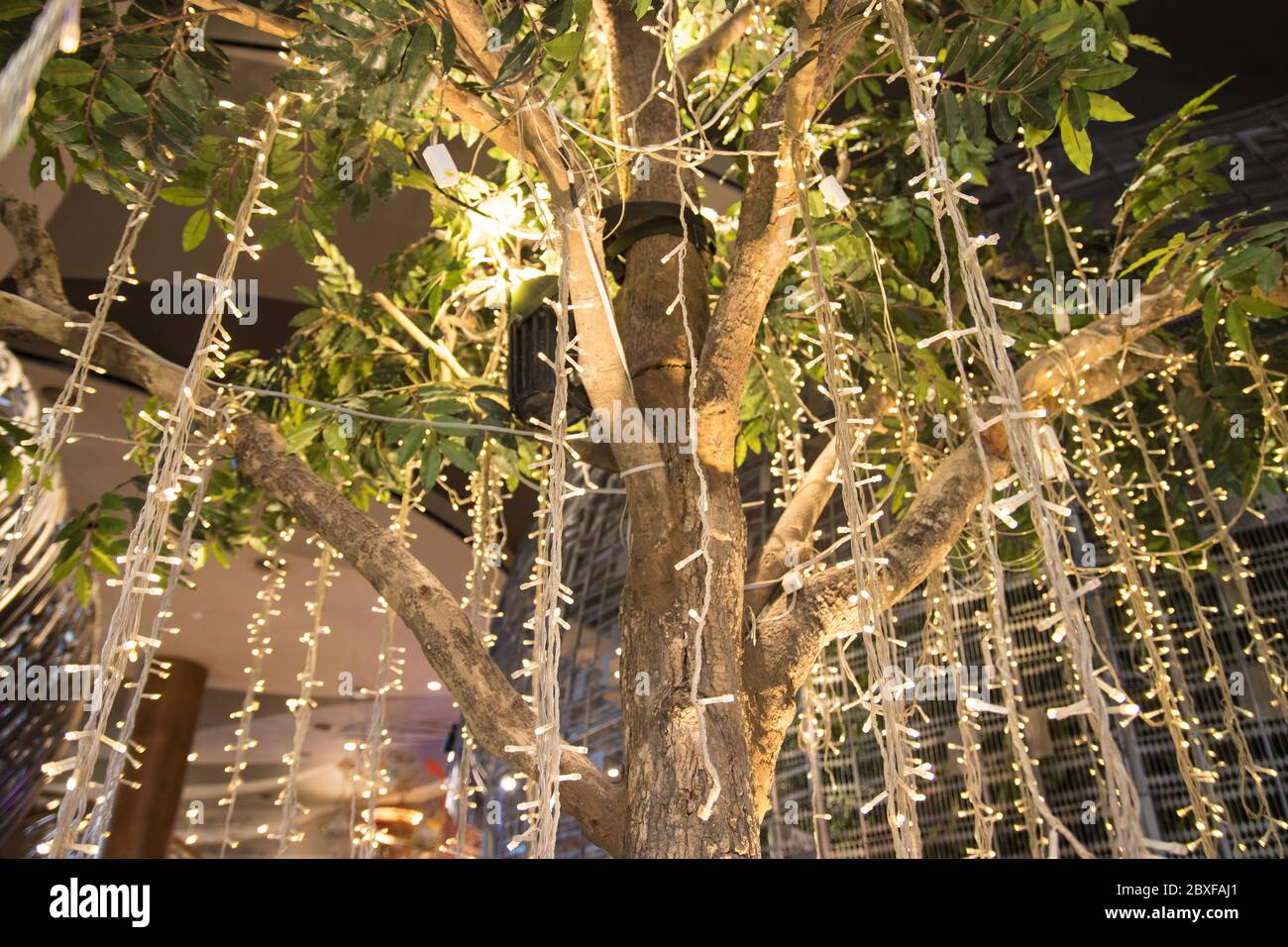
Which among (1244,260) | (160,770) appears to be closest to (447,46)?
(1244,260)

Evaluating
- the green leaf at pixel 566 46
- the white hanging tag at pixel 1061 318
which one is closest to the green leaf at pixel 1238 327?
the white hanging tag at pixel 1061 318

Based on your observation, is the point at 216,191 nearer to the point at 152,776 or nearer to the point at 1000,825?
the point at 1000,825

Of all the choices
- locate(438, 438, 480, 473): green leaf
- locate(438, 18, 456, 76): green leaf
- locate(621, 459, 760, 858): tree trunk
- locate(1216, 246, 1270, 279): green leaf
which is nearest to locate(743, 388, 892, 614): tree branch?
locate(621, 459, 760, 858): tree trunk

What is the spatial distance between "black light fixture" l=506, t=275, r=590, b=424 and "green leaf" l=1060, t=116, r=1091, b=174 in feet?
2.51

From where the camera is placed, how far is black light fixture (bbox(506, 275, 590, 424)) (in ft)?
4.80

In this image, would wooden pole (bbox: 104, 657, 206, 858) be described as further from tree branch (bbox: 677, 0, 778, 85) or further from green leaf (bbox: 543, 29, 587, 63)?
green leaf (bbox: 543, 29, 587, 63)

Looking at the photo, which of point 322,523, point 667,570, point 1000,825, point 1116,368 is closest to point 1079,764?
point 1000,825

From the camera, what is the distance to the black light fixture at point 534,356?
4.80 ft

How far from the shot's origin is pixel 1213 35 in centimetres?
310

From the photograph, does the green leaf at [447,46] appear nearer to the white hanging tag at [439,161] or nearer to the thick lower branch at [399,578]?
the white hanging tag at [439,161]

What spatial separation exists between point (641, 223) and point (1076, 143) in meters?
0.64

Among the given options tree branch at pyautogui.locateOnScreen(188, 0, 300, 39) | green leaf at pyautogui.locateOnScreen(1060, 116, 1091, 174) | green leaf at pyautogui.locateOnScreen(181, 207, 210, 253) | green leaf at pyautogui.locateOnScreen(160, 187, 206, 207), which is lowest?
green leaf at pyautogui.locateOnScreen(1060, 116, 1091, 174)

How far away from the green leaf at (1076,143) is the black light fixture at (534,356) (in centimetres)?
76
